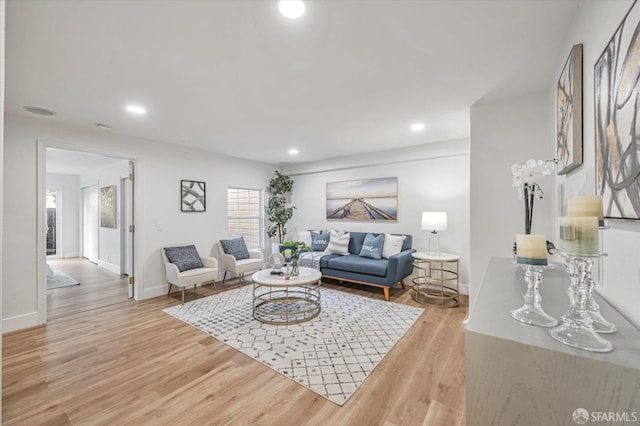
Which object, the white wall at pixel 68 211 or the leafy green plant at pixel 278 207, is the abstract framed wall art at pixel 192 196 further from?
the white wall at pixel 68 211

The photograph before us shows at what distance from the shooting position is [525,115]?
2.67m

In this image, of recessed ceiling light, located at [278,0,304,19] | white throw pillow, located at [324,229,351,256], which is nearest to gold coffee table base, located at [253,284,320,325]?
white throw pillow, located at [324,229,351,256]

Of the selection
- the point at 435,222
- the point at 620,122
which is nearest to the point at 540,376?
the point at 620,122

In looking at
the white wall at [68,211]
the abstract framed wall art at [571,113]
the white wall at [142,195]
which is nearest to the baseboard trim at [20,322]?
the white wall at [142,195]

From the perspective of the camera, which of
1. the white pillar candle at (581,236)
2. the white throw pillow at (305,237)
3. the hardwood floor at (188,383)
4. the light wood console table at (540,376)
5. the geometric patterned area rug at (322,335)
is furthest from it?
the white throw pillow at (305,237)

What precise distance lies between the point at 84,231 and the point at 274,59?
8.64 meters

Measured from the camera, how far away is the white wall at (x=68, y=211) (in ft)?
24.8

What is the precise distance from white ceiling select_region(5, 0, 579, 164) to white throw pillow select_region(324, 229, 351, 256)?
2307mm

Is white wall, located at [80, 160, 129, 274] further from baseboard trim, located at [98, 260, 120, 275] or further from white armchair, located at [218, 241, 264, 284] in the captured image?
white armchair, located at [218, 241, 264, 284]

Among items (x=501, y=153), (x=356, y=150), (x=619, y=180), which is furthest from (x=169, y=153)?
(x=619, y=180)

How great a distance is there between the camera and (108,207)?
629 centimetres

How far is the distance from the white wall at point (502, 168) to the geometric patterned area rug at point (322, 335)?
110cm

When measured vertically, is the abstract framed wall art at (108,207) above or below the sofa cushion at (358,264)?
above

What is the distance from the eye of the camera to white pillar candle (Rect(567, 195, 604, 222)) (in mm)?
891
